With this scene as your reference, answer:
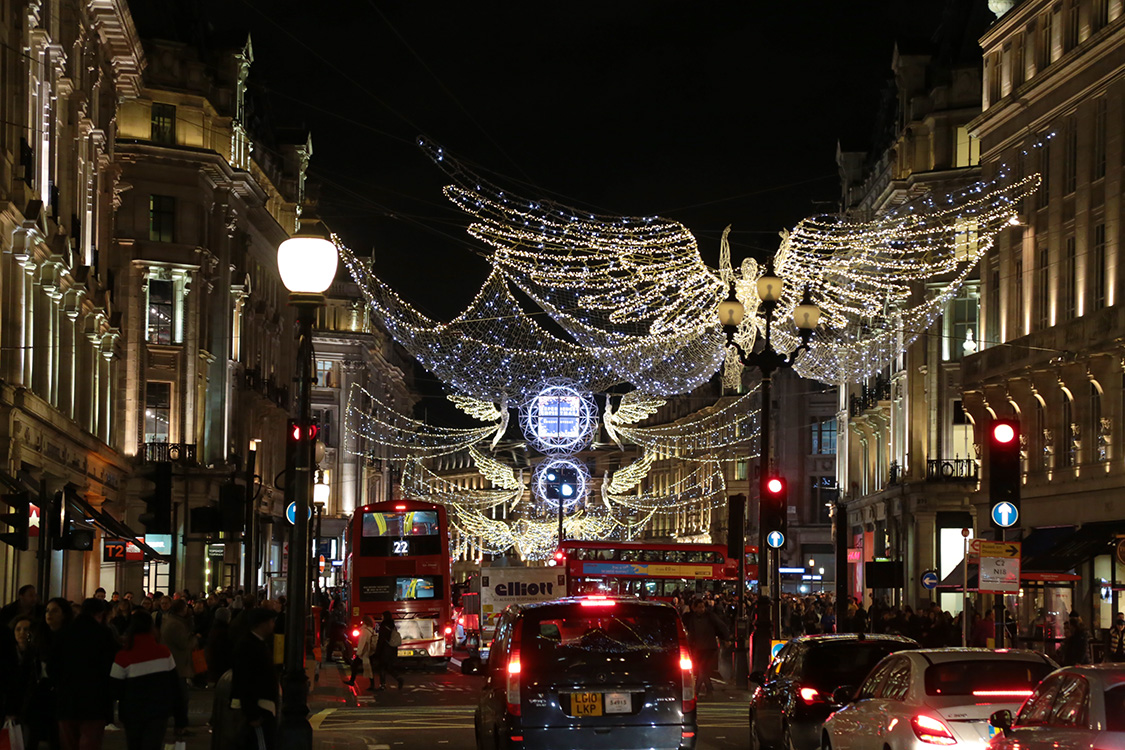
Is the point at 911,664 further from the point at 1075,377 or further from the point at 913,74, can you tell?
the point at 913,74

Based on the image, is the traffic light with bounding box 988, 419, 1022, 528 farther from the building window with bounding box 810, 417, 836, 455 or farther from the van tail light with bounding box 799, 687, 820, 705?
the building window with bounding box 810, 417, 836, 455

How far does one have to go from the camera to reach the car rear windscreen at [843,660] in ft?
56.0

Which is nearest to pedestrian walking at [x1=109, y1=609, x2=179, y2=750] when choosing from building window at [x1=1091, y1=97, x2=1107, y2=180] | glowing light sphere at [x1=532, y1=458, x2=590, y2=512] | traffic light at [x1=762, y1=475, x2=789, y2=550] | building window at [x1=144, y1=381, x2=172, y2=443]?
traffic light at [x1=762, y1=475, x2=789, y2=550]

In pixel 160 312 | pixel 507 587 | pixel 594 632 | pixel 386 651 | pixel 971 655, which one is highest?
pixel 160 312

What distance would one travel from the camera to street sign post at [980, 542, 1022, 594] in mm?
21984

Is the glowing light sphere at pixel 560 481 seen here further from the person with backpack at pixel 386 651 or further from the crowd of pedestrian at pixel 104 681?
the crowd of pedestrian at pixel 104 681

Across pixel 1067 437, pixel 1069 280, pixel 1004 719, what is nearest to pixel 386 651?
pixel 1067 437

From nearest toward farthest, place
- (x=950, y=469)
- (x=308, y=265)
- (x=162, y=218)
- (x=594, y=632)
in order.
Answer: (x=594, y=632) < (x=308, y=265) < (x=950, y=469) < (x=162, y=218)

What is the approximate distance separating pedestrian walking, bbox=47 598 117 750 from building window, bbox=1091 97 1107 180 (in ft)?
96.2

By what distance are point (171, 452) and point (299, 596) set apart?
1669 inches

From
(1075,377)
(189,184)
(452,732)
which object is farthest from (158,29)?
(452,732)

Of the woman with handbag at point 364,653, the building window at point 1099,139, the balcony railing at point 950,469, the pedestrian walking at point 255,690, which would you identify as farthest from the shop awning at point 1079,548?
the pedestrian walking at point 255,690

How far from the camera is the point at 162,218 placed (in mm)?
56781

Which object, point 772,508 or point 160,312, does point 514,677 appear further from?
point 160,312
